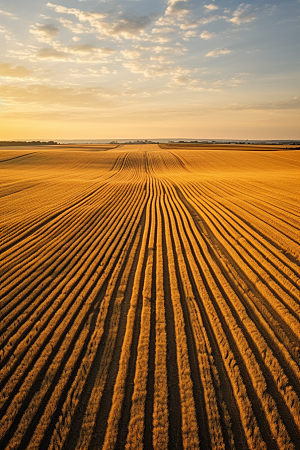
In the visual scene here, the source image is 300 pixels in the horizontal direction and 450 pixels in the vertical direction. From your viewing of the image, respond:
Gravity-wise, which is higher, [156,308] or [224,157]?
[224,157]

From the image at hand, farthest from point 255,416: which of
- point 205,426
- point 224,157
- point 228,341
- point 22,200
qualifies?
point 224,157

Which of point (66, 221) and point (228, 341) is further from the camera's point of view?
point (66, 221)

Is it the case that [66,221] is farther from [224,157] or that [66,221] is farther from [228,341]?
[224,157]

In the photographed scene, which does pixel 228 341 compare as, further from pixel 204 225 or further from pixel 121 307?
pixel 204 225

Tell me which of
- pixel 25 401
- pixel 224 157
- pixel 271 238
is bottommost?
pixel 25 401

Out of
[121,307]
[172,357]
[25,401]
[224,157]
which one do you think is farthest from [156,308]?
[224,157]

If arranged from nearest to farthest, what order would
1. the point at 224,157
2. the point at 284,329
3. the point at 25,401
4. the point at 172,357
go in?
the point at 25,401, the point at 172,357, the point at 284,329, the point at 224,157

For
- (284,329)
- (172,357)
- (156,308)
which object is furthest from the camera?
(156,308)
